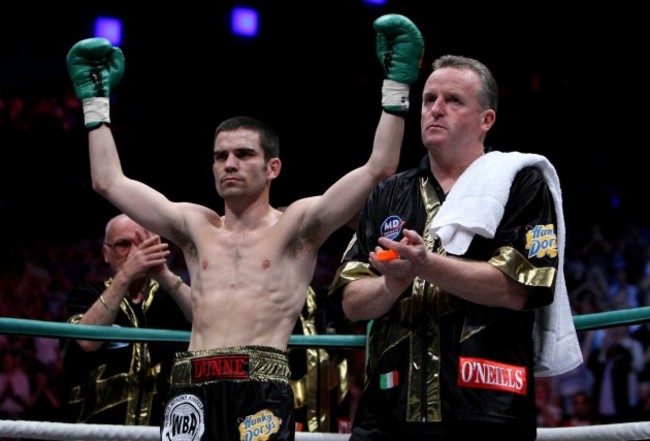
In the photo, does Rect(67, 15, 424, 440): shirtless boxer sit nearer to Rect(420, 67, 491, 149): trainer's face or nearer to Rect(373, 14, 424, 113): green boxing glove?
Rect(373, 14, 424, 113): green boxing glove

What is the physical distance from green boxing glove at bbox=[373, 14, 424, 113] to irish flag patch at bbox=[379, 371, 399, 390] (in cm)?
Answer: 76

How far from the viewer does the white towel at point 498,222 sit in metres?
1.87

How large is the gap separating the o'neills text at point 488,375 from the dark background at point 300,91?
5182mm

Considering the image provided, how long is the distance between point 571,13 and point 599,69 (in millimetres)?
485

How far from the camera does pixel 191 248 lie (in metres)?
2.65

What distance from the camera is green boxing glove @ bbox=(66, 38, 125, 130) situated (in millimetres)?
2717

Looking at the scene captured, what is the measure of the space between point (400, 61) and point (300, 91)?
5087 mm

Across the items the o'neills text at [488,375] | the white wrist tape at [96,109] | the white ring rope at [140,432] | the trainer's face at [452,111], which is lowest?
the white ring rope at [140,432]

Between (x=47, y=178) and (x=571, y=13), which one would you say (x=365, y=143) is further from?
(x=47, y=178)

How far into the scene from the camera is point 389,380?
1.88 metres

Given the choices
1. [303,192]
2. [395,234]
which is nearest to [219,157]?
[395,234]

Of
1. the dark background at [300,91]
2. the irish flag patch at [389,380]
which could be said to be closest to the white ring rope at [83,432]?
the irish flag patch at [389,380]

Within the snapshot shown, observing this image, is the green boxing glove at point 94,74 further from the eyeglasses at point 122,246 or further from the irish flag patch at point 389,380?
the irish flag patch at point 389,380

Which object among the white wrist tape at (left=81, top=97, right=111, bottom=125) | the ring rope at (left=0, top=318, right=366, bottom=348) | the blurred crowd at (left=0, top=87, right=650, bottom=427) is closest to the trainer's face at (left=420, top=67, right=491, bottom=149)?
the ring rope at (left=0, top=318, right=366, bottom=348)
